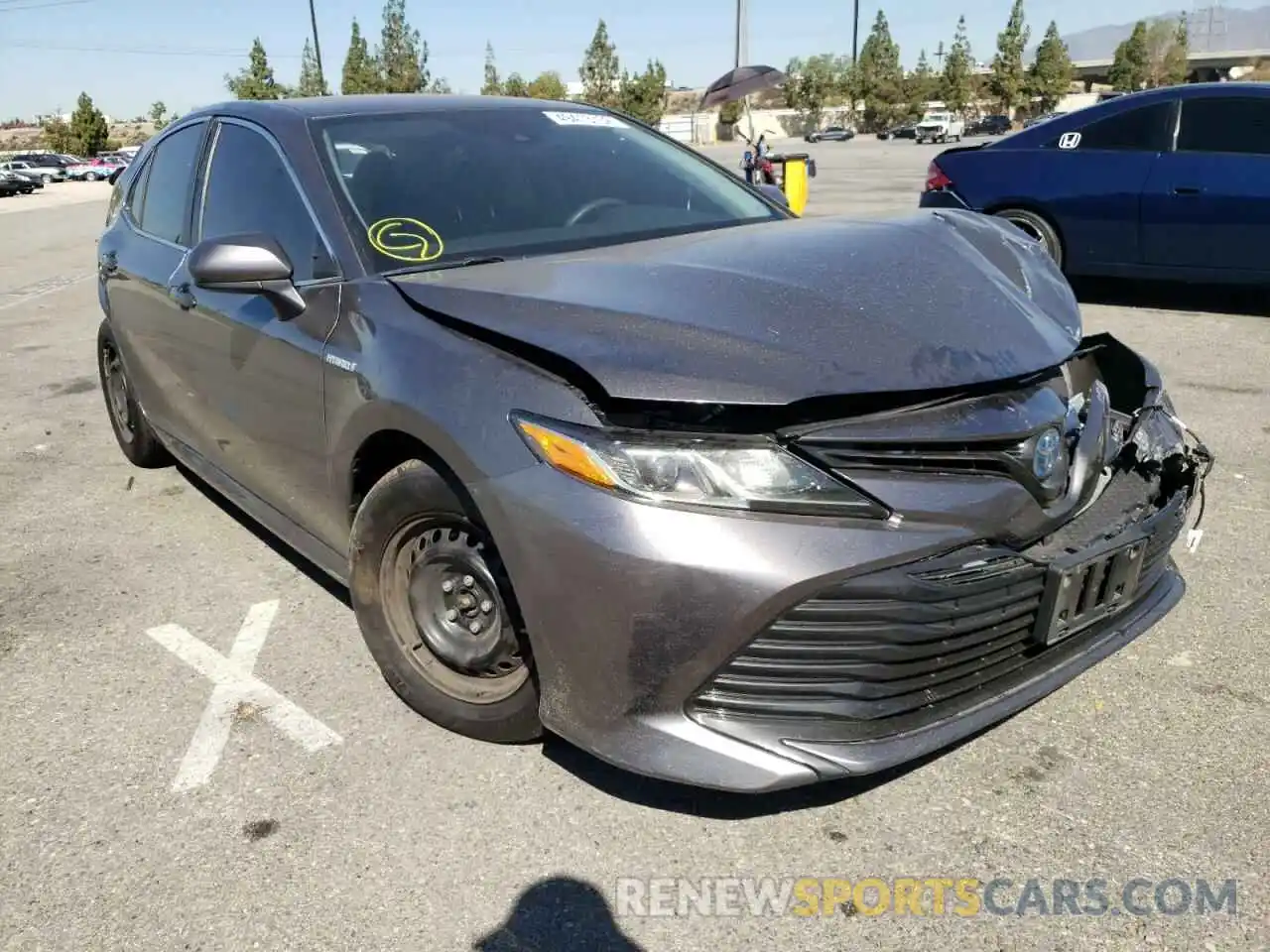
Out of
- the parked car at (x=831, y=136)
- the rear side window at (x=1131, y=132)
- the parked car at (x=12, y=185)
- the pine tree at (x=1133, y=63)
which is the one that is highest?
the pine tree at (x=1133, y=63)

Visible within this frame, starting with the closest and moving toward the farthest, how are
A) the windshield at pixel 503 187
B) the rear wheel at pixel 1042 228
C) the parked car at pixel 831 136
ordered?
the windshield at pixel 503 187, the rear wheel at pixel 1042 228, the parked car at pixel 831 136

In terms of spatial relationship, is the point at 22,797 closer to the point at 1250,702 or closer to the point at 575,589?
the point at 575,589

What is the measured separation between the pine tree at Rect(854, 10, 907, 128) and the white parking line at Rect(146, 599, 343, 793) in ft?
307

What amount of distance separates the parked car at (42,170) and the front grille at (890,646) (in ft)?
161

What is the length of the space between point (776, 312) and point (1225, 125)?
6537 mm

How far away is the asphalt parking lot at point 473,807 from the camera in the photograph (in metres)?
2.08

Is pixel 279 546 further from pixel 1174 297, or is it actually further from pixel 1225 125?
pixel 1174 297

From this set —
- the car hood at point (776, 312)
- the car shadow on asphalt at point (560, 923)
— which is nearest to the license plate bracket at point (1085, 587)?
the car hood at point (776, 312)

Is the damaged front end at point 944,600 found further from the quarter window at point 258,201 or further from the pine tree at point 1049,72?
the pine tree at point 1049,72

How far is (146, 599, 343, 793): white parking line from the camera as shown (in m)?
2.69

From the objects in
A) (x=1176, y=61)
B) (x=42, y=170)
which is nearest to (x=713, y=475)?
(x=42, y=170)

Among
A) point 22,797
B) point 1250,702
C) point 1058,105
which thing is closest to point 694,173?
point 1250,702

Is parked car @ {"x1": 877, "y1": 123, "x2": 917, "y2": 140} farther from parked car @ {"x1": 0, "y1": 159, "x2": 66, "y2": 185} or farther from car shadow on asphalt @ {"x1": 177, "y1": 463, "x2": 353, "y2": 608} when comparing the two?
car shadow on asphalt @ {"x1": 177, "y1": 463, "x2": 353, "y2": 608}

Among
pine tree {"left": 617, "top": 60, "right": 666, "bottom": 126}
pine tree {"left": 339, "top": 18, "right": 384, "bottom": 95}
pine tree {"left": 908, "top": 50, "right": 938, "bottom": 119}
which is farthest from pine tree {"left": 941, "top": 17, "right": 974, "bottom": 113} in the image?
pine tree {"left": 339, "top": 18, "right": 384, "bottom": 95}
